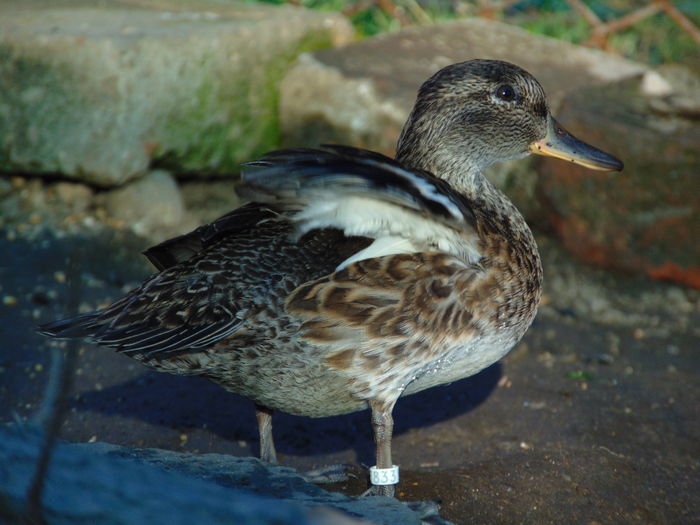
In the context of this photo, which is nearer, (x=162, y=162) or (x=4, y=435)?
(x=4, y=435)

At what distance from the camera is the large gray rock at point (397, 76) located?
5.62m

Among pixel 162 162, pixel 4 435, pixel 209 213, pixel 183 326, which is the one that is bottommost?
pixel 209 213

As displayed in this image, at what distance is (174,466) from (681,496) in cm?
183

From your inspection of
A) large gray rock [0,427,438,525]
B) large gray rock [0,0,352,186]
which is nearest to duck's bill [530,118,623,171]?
large gray rock [0,427,438,525]

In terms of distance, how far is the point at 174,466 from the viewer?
2.72 meters

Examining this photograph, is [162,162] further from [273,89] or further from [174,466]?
[174,466]

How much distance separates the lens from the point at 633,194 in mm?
A: 5176

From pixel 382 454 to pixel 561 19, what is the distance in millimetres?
5897

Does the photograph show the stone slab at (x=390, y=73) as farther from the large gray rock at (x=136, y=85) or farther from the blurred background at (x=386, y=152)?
the large gray rock at (x=136, y=85)

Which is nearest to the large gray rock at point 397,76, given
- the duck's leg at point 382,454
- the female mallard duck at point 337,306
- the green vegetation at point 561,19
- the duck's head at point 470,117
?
the green vegetation at point 561,19

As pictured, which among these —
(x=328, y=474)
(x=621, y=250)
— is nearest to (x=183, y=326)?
(x=328, y=474)

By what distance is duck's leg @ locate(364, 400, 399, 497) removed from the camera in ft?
9.63

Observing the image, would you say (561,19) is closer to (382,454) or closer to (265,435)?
(265,435)

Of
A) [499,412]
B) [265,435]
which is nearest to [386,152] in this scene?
[499,412]
